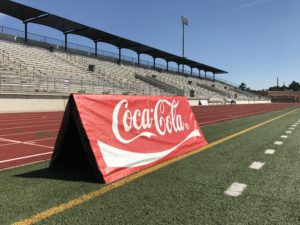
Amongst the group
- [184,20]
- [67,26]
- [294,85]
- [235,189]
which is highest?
[184,20]

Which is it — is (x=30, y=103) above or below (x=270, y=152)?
above

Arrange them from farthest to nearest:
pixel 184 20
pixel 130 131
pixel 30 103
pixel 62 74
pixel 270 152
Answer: pixel 184 20 → pixel 62 74 → pixel 30 103 → pixel 270 152 → pixel 130 131

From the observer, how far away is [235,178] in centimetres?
453

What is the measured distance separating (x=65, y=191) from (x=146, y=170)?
1.48m

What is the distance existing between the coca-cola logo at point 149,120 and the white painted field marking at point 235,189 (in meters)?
1.80

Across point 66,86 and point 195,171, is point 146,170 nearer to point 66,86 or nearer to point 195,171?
point 195,171

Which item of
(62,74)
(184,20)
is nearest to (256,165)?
(62,74)

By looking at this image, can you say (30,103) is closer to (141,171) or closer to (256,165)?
(141,171)

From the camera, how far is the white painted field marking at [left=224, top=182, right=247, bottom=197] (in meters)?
3.81

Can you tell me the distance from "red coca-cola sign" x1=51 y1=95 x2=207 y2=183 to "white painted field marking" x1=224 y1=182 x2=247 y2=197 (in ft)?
4.91

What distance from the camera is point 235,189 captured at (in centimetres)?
399

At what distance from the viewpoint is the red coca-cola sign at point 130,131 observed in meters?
4.44

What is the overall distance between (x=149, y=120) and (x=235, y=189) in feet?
7.60

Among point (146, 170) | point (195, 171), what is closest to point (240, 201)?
point (195, 171)
